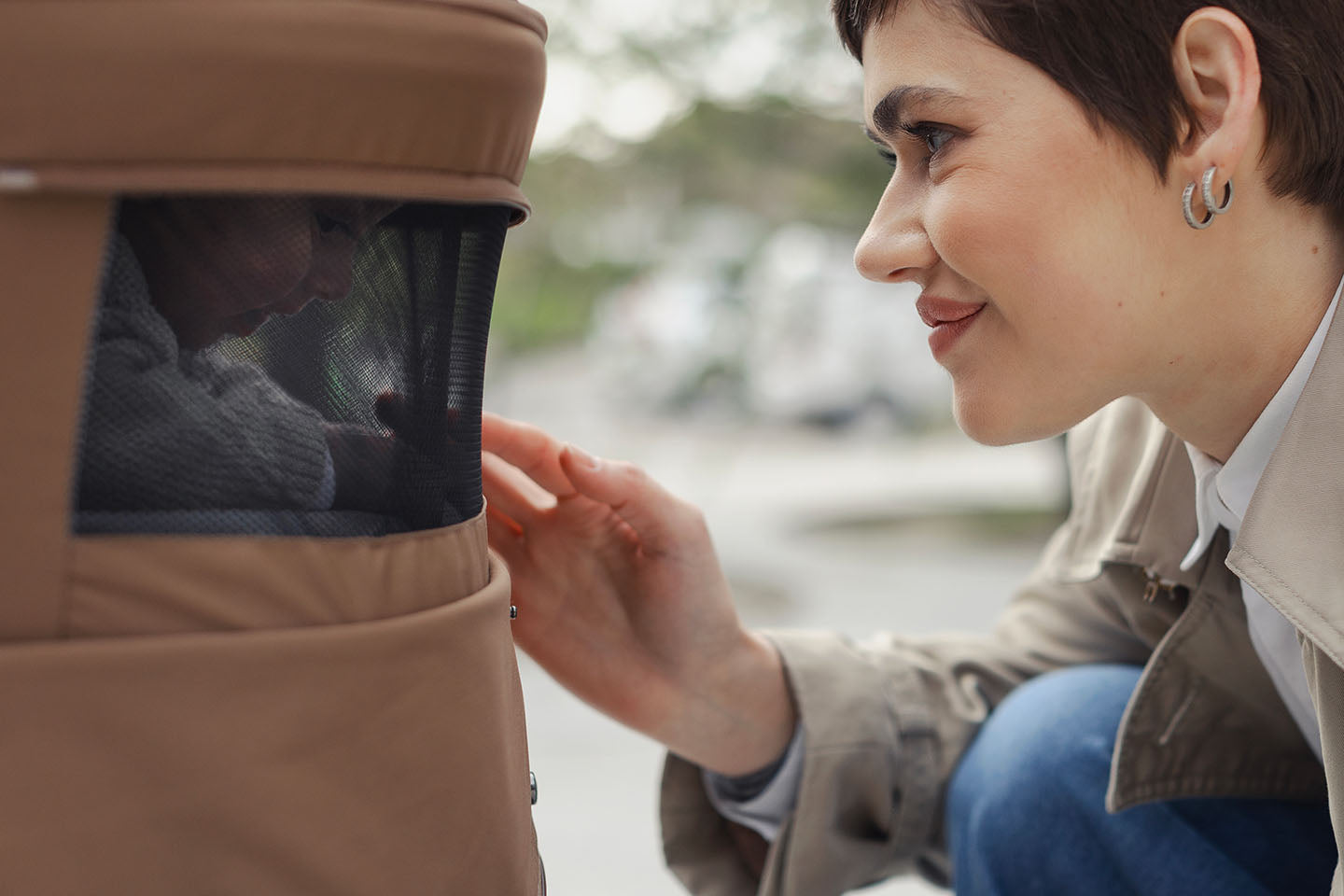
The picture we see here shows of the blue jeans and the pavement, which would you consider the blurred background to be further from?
the blue jeans

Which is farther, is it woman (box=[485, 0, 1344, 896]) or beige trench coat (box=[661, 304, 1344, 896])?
beige trench coat (box=[661, 304, 1344, 896])

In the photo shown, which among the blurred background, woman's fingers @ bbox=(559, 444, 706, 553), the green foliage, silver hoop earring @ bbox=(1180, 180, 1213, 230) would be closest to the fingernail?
woman's fingers @ bbox=(559, 444, 706, 553)

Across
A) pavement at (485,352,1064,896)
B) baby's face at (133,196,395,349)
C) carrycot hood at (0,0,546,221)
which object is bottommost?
pavement at (485,352,1064,896)

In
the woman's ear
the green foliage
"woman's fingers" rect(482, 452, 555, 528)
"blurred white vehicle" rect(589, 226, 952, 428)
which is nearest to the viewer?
the woman's ear

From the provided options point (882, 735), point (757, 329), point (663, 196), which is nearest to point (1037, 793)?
point (882, 735)

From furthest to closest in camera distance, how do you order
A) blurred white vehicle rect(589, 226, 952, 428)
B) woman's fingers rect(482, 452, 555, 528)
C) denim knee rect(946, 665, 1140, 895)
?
blurred white vehicle rect(589, 226, 952, 428) → denim knee rect(946, 665, 1140, 895) → woman's fingers rect(482, 452, 555, 528)

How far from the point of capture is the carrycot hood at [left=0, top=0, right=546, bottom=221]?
643 mm

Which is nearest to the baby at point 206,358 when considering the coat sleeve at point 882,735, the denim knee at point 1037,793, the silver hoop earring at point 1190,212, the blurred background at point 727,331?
the silver hoop earring at point 1190,212

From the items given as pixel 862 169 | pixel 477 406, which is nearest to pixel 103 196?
pixel 477 406

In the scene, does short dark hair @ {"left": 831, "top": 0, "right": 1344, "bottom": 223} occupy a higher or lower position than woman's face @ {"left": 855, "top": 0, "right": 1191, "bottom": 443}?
higher

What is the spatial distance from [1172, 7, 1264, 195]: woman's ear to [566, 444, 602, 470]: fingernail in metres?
0.52

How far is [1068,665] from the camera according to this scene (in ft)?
4.89

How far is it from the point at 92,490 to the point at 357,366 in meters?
0.16

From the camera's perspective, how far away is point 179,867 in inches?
27.9
